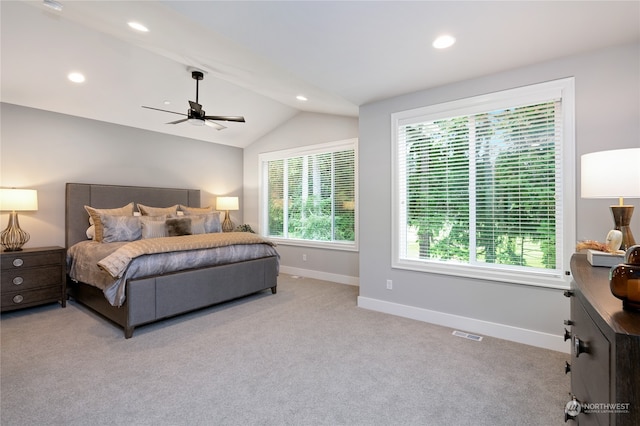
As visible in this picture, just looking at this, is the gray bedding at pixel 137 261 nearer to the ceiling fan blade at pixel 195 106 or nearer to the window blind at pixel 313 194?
the window blind at pixel 313 194

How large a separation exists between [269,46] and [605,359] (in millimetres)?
2608

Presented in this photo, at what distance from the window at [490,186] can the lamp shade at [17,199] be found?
4.40m

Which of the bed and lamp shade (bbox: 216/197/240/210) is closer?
the bed

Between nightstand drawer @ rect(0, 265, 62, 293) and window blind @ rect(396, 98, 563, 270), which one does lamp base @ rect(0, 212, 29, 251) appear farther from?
window blind @ rect(396, 98, 563, 270)

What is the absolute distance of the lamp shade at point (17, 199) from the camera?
11.6 ft

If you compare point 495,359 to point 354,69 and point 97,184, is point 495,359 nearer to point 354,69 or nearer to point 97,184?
point 354,69

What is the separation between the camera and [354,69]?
2797 millimetres

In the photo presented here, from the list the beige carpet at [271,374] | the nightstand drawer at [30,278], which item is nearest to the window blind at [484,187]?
the beige carpet at [271,374]

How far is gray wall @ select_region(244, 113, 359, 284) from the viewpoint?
5094 mm

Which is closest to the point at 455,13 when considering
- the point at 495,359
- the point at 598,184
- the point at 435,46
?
the point at 435,46

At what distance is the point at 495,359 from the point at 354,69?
2.76 m

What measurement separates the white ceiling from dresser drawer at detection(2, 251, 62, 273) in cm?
200

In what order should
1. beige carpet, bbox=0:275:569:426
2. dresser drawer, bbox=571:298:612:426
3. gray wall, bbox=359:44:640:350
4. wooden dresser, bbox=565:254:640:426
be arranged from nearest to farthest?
1. wooden dresser, bbox=565:254:640:426
2. dresser drawer, bbox=571:298:612:426
3. beige carpet, bbox=0:275:569:426
4. gray wall, bbox=359:44:640:350

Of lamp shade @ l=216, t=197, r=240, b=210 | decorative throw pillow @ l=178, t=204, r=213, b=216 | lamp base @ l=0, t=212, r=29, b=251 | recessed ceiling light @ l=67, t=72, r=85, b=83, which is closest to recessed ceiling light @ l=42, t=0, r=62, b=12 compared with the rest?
recessed ceiling light @ l=67, t=72, r=85, b=83
